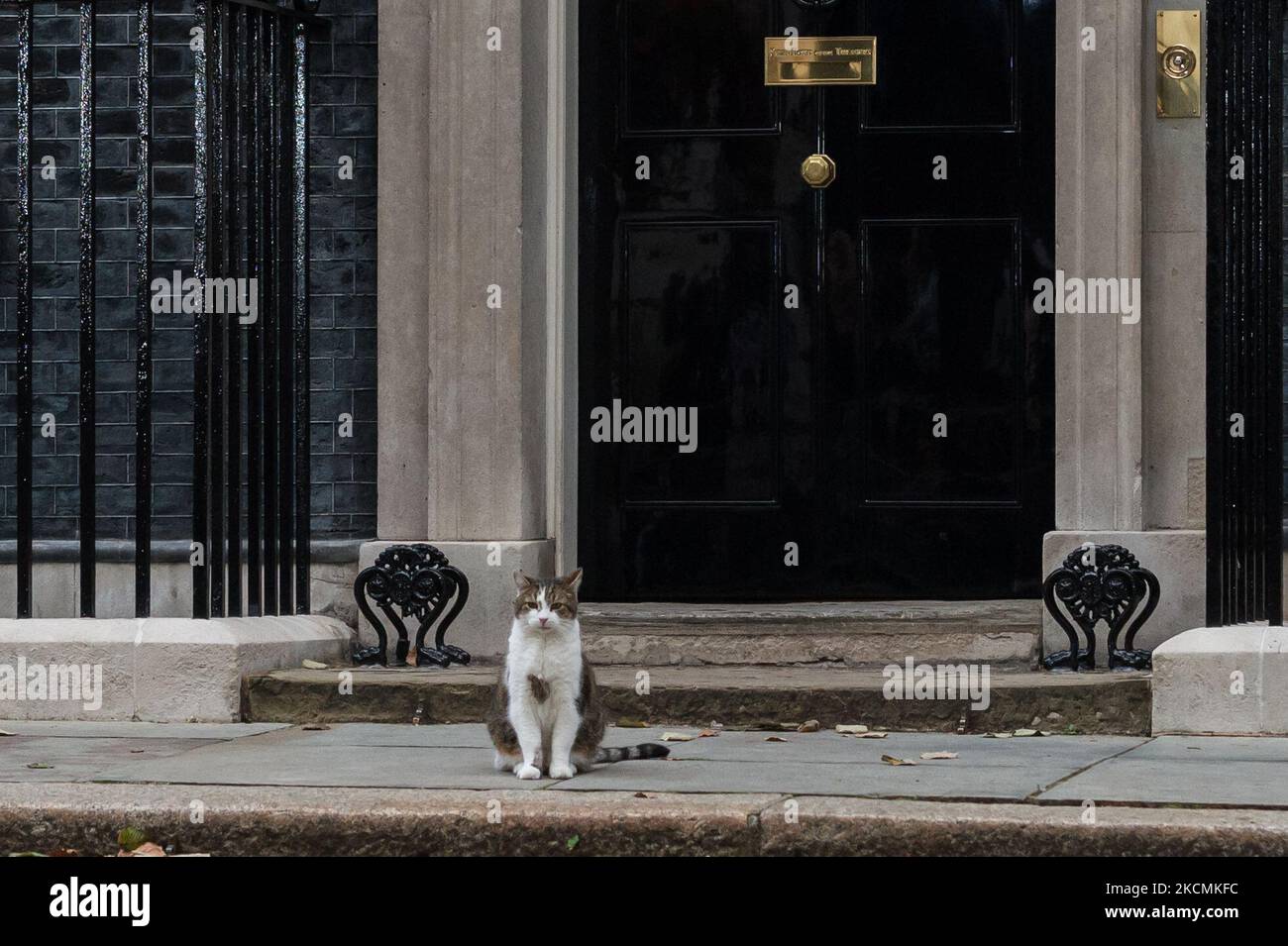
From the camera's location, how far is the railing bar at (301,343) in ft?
24.2

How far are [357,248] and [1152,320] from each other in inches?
124

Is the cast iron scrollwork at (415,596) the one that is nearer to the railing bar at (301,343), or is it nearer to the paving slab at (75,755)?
the railing bar at (301,343)

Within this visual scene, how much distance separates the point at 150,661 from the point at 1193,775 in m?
3.69

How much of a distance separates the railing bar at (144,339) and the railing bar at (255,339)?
37 centimetres

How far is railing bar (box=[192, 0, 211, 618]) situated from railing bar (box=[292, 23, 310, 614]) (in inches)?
15.3

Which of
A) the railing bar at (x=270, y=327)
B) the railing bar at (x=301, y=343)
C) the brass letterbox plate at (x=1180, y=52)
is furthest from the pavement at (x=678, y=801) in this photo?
the brass letterbox plate at (x=1180, y=52)

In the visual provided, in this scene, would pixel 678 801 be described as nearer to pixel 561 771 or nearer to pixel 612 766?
pixel 561 771

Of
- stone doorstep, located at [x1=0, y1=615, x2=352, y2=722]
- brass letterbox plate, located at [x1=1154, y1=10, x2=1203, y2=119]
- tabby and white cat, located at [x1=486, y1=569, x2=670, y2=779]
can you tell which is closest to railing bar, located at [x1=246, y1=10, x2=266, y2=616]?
stone doorstep, located at [x1=0, y1=615, x2=352, y2=722]

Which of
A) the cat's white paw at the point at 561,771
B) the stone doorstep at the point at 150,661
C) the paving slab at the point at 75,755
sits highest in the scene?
the stone doorstep at the point at 150,661

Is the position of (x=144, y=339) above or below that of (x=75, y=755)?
above

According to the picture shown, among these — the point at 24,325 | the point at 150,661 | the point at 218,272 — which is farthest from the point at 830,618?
the point at 24,325

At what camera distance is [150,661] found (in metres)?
6.87

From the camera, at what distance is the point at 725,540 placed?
7750 millimetres

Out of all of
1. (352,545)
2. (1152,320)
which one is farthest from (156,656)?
(1152,320)
